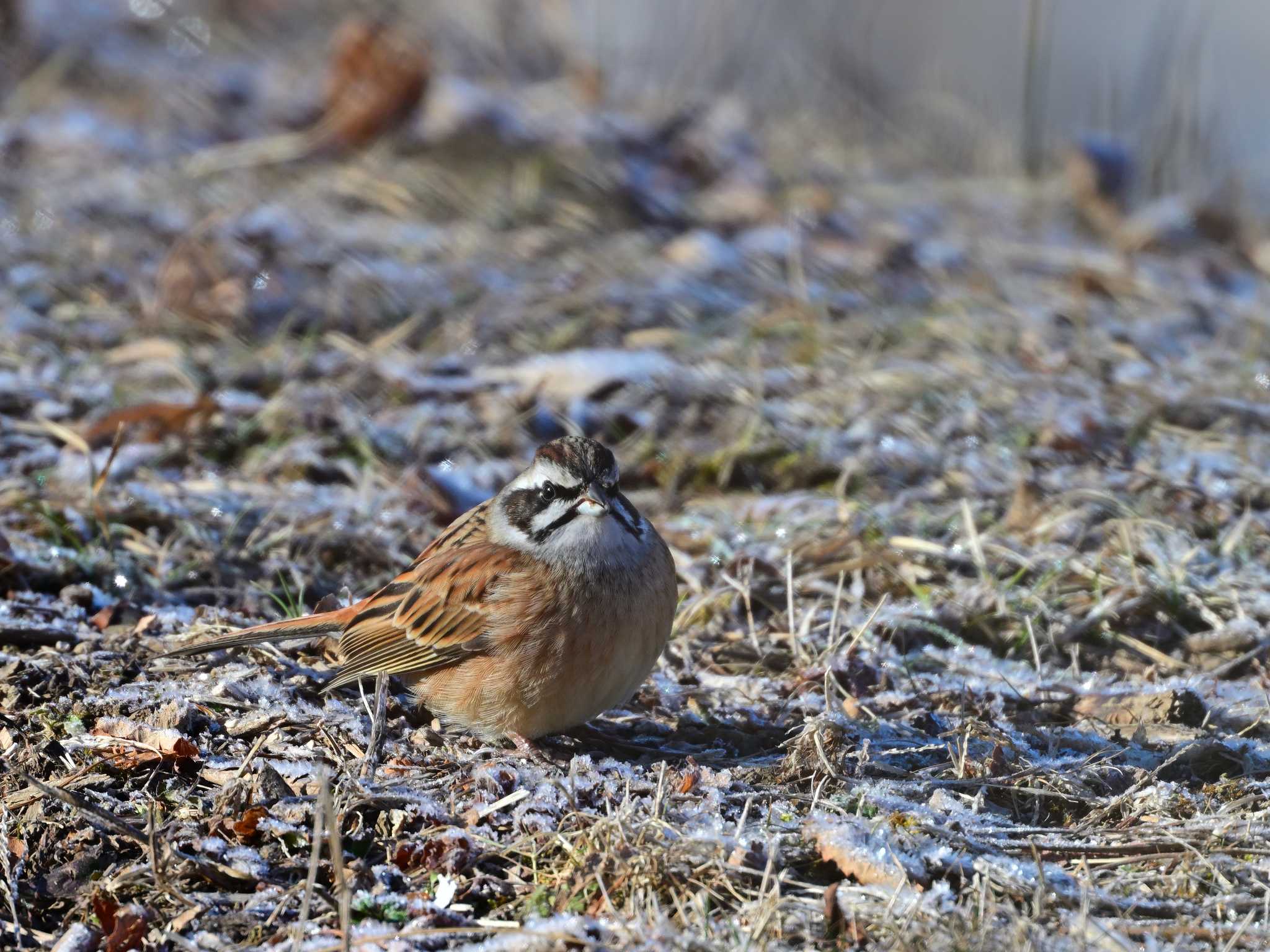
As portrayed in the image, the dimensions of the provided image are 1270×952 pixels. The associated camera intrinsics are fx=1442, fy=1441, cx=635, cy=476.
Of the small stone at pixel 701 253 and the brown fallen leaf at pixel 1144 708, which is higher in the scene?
the small stone at pixel 701 253

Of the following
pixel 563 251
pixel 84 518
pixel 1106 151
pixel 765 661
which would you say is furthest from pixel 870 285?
pixel 84 518

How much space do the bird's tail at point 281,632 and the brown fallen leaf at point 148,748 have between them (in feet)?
1.45

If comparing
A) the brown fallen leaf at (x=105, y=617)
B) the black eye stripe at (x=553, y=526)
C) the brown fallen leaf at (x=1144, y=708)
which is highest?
the black eye stripe at (x=553, y=526)

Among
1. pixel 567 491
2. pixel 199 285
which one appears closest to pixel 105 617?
pixel 567 491

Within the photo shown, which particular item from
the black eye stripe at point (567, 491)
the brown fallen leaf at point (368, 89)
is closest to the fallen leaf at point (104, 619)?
the black eye stripe at point (567, 491)

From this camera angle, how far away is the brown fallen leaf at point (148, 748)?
3.94 metres

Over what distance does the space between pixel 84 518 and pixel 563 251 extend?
3.54 metres

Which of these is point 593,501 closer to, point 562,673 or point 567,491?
point 567,491

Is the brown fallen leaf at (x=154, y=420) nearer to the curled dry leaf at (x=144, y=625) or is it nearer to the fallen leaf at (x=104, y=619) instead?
the fallen leaf at (x=104, y=619)

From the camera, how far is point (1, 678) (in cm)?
423

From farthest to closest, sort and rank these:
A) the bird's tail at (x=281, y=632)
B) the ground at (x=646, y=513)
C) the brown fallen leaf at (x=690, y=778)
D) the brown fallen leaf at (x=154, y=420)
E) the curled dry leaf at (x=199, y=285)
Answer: the curled dry leaf at (x=199, y=285)
the brown fallen leaf at (x=154, y=420)
the bird's tail at (x=281, y=632)
the brown fallen leaf at (x=690, y=778)
the ground at (x=646, y=513)

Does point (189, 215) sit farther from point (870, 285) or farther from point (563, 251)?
point (870, 285)

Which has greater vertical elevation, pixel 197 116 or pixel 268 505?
pixel 197 116

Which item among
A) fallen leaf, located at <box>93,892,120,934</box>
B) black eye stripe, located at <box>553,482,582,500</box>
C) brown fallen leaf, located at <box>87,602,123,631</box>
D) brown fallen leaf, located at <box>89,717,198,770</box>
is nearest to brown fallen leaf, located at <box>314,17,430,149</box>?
brown fallen leaf, located at <box>87,602,123,631</box>
